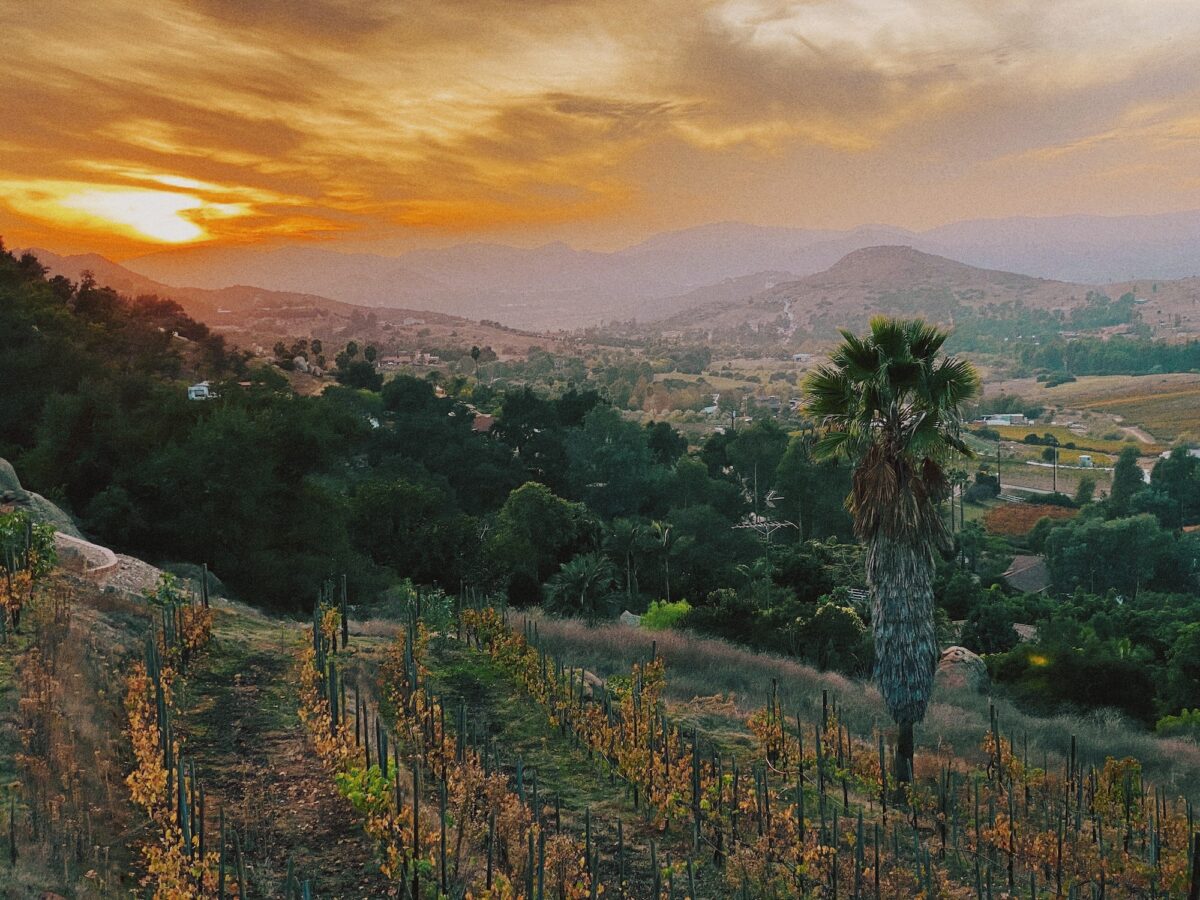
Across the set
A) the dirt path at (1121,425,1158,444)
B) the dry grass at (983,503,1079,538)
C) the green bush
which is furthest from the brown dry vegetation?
the dirt path at (1121,425,1158,444)

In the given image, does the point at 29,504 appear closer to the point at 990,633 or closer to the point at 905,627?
the point at 905,627

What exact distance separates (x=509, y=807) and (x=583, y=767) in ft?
12.6

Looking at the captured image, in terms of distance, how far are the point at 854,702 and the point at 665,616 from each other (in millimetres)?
12265

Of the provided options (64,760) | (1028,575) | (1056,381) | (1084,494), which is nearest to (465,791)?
(64,760)

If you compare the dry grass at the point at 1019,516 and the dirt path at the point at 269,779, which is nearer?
the dirt path at the point at 269,779

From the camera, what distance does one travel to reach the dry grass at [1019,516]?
78312 millimetres

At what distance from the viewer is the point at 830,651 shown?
28359 mm

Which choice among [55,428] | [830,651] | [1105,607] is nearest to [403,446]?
[55,428]

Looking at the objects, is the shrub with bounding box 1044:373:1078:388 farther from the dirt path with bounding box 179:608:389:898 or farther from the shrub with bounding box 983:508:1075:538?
the dirt path with bounding box 179:608:389:898

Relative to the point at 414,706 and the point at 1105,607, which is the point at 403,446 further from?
the point at 414,706

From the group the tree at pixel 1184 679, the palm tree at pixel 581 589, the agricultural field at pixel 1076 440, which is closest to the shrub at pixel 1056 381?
the agricultural field at pixel 1076 440

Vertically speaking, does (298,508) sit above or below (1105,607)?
above

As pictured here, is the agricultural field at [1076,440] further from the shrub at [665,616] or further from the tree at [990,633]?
the shrub at [665,616]

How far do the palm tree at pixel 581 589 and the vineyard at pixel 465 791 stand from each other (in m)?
15.9
